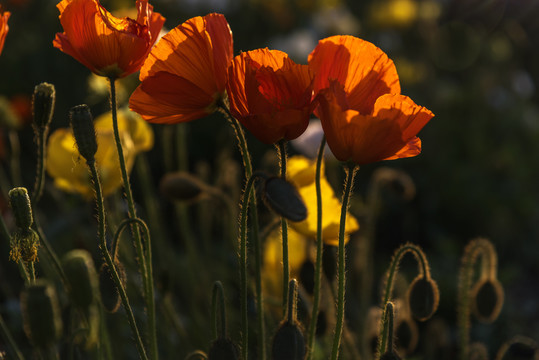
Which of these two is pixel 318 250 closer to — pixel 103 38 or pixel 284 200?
pixel 284 200

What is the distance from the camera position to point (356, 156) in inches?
34.5

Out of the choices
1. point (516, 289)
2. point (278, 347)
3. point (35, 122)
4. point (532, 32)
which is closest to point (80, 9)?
point (35, 122)

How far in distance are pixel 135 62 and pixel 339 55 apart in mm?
286

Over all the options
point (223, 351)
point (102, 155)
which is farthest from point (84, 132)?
point (102, 155)

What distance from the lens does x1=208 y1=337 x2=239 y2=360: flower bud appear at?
923 mm

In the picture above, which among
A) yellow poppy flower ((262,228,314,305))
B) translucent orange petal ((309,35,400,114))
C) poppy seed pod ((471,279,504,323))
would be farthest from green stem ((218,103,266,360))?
yellow poppy flower ((262,228,314,305))

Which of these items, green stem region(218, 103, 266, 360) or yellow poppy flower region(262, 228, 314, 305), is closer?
green stem region(218, 103, 266, 360)

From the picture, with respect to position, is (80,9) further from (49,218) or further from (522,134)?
(522,134)

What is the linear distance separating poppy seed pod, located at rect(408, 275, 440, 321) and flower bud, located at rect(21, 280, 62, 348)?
1.99ft

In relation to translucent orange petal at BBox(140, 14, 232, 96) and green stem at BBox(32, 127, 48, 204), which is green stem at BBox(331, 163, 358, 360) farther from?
green stem at BBox(32, 127, 48, 204)

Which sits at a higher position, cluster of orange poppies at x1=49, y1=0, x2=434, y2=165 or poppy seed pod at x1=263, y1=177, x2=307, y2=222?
cluster of orange poppies at x1=49, y1=0, x2=434, y2=165

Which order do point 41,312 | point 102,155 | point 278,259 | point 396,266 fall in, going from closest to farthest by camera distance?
point 41,312, point 396,266, point 102,155, point 278,259

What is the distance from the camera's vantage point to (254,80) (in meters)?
0.88

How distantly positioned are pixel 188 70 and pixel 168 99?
0.16 ft
